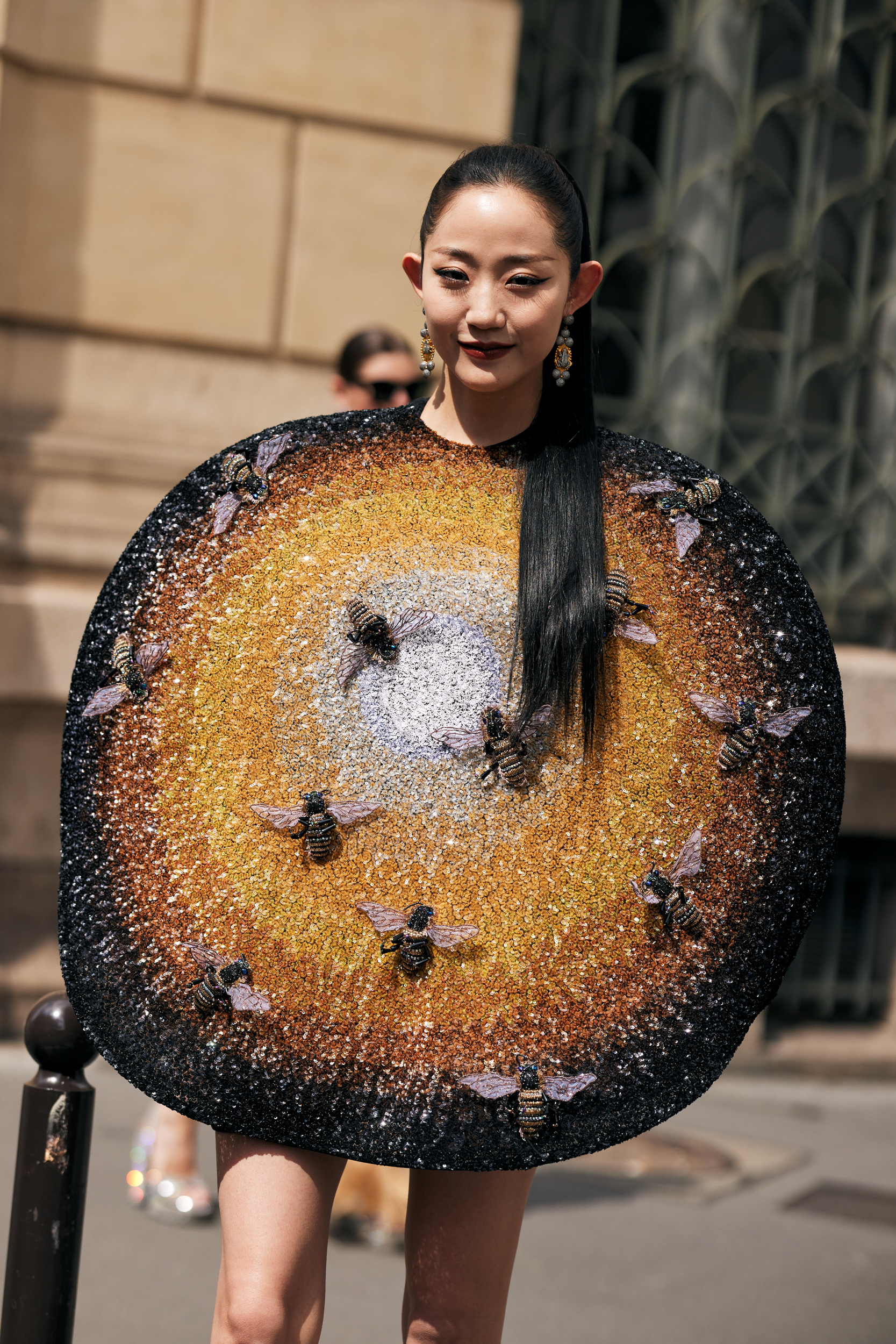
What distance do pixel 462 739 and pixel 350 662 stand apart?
0.62 ft

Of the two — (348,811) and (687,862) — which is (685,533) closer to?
(687,862)

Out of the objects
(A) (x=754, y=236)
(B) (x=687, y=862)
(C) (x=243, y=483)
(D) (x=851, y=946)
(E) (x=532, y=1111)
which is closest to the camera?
(E) (x=532, y=1111)

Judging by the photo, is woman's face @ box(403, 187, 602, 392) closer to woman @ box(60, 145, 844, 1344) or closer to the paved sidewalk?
woman @ box(60, 145, 844, 1344)

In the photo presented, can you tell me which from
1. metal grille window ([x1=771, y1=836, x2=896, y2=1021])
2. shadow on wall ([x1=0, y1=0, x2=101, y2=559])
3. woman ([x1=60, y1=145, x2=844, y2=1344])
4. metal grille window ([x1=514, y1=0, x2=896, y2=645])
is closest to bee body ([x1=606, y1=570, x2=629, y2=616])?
woman ([x1=60, y1=145, x2=844, y2=1344])

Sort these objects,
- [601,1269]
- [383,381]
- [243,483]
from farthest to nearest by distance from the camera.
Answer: [383,381], [601,1269], [243,483]

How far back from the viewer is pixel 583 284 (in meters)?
2.15

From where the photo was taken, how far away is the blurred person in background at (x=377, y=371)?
423cm

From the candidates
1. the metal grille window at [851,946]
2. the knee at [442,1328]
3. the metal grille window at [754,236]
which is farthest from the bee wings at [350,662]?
the metal grille window at [851,946]

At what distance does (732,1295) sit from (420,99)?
443 centimetres

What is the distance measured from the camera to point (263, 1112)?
191 centimetres

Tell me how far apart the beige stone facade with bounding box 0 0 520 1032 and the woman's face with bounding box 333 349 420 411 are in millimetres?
1634

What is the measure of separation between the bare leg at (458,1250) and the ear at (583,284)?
1256mm

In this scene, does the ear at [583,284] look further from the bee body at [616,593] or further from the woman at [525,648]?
the bee body at [616,593]

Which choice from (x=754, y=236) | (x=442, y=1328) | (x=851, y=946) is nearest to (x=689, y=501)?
(x=442, y=1328)
